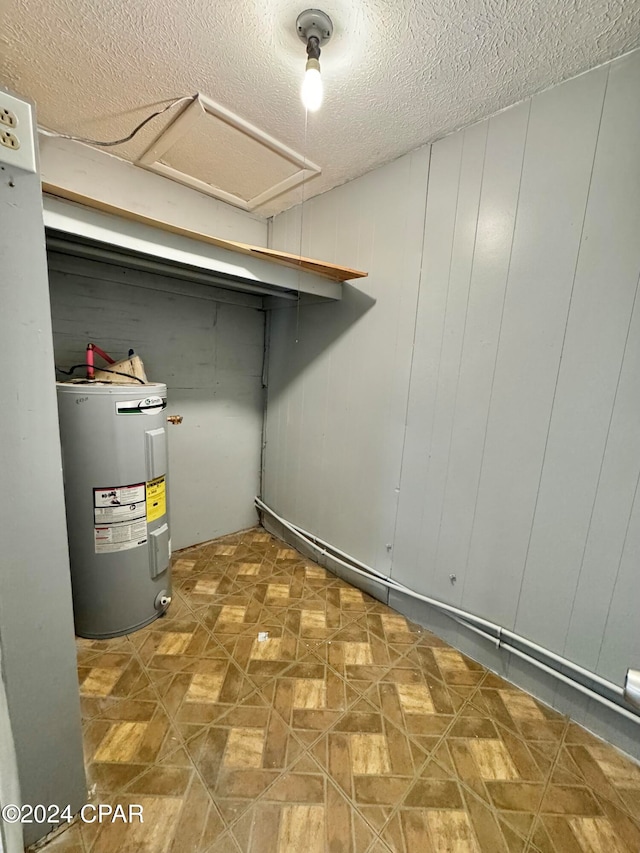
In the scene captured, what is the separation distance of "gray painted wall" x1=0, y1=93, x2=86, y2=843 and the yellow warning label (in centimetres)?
81

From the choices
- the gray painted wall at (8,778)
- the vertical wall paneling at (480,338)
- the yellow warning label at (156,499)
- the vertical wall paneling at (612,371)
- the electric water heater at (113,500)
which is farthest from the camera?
the yellow warning label at (156,499)

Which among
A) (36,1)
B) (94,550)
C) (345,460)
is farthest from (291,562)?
(36,1)

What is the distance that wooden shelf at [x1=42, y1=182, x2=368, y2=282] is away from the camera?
1258mm

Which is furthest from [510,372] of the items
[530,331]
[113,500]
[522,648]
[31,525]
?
[113,500]

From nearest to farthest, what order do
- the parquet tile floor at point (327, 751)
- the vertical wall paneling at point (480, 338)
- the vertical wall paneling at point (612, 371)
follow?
the parquet tile floor at point (327, 751), the vertical wall paneling at point (612, 371), the vertical wall paneling at point (480, 338)

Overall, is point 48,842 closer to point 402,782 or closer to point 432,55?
point 402,782

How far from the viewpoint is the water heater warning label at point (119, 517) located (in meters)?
1.60

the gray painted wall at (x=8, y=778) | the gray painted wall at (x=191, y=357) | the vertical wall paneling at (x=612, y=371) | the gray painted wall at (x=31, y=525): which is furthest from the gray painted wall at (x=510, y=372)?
the gray painted wall at (x=8, y=778)

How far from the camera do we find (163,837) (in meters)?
0.96

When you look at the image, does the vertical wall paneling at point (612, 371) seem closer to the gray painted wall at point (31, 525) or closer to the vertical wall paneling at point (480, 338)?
the vertical wall paneling at point (480, 338)

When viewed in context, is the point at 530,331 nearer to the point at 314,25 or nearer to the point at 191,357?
the point at 314,25

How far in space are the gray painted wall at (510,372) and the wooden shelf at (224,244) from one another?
0.26m

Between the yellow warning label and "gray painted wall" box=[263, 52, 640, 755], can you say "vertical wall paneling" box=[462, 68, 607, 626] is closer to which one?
"gray painted wall" box=[263, 52, 640, 755]

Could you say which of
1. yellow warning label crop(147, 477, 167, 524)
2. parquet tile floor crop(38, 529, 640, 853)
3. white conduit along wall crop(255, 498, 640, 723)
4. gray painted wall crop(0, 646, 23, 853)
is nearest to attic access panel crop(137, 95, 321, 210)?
yellow warning label crop(147, 477, 167, 524)
